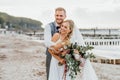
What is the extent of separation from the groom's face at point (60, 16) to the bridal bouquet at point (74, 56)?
0.51 metres

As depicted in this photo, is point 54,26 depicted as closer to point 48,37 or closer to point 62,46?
point 48,37

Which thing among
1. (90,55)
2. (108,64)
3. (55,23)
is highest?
(55,23)

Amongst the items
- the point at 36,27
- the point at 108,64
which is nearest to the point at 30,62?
the point at 108,64

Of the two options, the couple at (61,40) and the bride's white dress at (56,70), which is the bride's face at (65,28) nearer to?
the couple at (61,40)

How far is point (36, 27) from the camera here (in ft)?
560

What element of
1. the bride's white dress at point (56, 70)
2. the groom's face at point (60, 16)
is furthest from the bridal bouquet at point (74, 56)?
the groom's face at point (60, 16)

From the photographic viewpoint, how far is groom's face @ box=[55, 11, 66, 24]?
24.3ft

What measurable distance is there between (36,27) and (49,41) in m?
164

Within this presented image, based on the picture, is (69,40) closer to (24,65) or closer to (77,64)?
(77,64)

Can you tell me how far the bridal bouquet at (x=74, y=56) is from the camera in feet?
23.7

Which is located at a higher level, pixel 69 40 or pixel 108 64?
pixel 69 40

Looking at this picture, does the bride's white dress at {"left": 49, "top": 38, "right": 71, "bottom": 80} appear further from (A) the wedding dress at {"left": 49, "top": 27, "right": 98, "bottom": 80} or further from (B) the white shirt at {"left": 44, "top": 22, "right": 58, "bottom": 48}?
(B) the white shirt at {"left": 44, "top": 22, "right": 58, "bottom": 48}

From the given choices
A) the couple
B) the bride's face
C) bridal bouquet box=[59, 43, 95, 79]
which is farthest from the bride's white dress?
the bride's face

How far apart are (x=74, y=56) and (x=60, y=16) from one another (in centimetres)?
71
